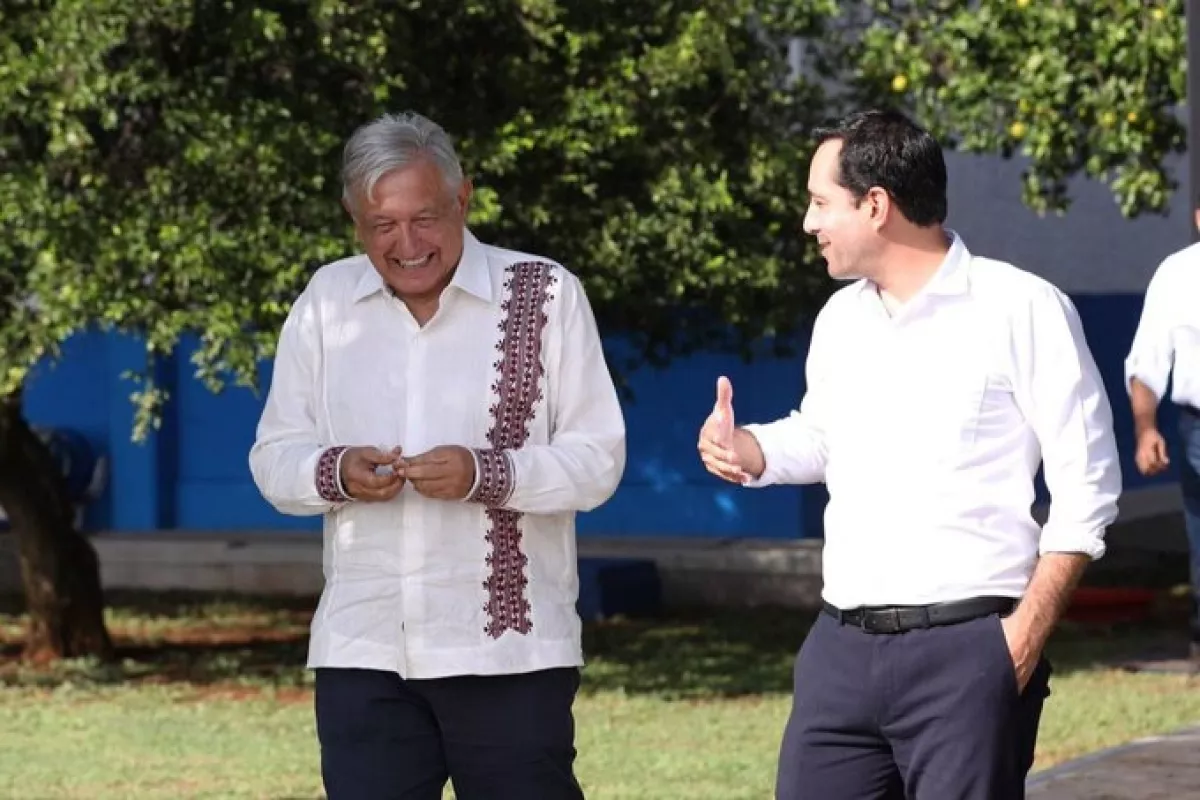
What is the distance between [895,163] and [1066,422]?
0.54 meters

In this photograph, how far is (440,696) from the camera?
4.68 metres

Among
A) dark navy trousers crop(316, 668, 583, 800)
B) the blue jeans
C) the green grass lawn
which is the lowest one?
the green grass lawn

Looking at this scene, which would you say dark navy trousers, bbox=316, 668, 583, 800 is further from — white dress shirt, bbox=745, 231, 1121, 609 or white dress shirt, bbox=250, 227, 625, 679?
white dress shirt, bbox=745, 231, 1121, 609

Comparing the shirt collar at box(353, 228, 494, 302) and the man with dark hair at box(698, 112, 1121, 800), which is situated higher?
the shirt collar at box(353, 228, 494, 302)

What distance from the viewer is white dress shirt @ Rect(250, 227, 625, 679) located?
4.64 m

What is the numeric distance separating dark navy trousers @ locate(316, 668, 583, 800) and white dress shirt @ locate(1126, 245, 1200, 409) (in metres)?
4.98

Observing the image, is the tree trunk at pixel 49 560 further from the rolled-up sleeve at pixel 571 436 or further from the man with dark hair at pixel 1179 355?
the rolled-up sleeve at pixel 571 436

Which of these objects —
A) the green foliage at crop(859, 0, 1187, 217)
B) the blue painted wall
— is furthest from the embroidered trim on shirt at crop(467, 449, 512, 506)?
the blue painted wall

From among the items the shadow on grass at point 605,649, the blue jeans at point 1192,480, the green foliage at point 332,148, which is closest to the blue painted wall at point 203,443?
the shadow on grass at point 605,649

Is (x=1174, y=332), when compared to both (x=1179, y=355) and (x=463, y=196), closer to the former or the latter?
(x=1179, y=355)

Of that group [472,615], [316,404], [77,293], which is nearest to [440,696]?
[472,615]

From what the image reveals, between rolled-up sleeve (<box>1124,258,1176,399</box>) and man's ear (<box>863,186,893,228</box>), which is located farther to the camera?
rolled-up sleeve (<box>1124,258,1176,399</box>)

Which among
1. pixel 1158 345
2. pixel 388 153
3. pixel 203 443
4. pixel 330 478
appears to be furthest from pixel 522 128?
pixel 203 443

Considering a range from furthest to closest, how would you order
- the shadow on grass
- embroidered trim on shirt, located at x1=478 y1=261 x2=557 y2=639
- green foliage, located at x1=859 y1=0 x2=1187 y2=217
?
the shadow on grass
green foliage, located at x1=859 y1=0 x2=1187 y2=217
embroidered trim on shirt, located at x1=478 y1=261 x2=557 y2=639
